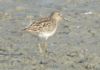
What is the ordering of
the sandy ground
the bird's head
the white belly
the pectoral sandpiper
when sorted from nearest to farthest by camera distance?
the sandy ground → the pectoral sandpiper → the white belly → the bird's head

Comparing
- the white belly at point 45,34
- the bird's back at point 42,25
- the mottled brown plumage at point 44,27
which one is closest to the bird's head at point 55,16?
the mottled brown plumage at point 44,27

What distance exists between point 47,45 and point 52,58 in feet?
3.92

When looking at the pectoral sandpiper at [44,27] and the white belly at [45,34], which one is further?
the white belly at [45,34]

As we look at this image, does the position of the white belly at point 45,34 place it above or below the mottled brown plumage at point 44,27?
below

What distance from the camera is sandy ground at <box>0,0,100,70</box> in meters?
11.0

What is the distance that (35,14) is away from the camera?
16109mm

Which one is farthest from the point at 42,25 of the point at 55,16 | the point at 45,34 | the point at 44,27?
the point at 55,16

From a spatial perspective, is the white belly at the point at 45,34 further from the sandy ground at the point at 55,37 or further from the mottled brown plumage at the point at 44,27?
the sandy ground at the point at 55,37

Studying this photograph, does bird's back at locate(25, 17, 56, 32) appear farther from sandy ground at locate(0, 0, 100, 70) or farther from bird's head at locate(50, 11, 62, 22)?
sandy ground at locate(0, 0, 100, 70)

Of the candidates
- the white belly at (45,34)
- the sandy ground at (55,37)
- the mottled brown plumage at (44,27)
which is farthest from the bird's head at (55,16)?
the white belly at (45,34)

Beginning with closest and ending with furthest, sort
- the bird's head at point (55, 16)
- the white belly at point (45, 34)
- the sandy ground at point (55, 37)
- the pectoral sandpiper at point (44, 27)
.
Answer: the sandy ground at point (55, 37)
the pectoral sandpiper at point (44, 27)
the white belly at point (45, 34)
the bird's head at point (55, 16)

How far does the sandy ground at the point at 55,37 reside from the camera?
11031mm

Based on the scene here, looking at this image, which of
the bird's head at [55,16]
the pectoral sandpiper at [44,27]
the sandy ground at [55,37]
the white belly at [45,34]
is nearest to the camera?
the sandy ground at [55,37]

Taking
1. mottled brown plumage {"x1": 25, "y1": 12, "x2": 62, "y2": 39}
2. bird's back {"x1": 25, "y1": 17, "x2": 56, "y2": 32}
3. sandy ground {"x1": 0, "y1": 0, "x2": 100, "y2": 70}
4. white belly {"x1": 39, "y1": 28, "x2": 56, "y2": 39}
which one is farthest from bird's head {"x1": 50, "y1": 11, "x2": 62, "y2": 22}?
white belly {"x1": 39, "y1": 28, "x2": 56, "y2": 39}
